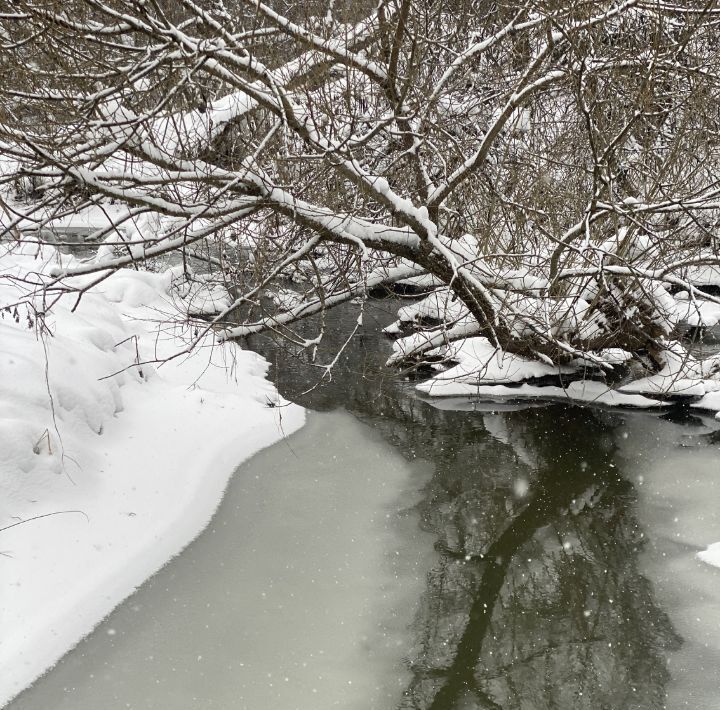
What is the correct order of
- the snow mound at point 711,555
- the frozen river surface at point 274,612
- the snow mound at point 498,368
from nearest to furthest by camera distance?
the frozen river surface at point 274,612, the snow mound at point 711,555, the snow mound at point 498,368

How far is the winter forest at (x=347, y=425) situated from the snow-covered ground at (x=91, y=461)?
25 mm

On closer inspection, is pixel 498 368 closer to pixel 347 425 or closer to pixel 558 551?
pixel 347 425

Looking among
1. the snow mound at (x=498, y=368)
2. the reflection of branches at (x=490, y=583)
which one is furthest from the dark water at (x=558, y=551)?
the snow mound at (x=498, y=368)

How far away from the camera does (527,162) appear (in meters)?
9.19

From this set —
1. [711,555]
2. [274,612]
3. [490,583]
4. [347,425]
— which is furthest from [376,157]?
[274,612]

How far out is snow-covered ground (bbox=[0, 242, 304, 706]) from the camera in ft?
15.3

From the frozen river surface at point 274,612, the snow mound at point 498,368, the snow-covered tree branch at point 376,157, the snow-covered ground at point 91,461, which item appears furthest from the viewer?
the snow mound at point 498,368

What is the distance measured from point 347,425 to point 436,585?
2928mm

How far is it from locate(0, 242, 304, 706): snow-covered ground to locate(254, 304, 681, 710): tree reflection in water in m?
1.55

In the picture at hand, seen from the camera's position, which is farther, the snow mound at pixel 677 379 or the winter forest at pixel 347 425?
the snow mound at pixel 677 379

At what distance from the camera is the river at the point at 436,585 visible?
4172mm

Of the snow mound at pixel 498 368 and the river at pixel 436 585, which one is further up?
the snow mound at pixel 498 368

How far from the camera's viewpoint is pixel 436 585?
5.12m

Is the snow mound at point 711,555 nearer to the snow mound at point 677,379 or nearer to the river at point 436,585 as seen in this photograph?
the river at point 436,585
